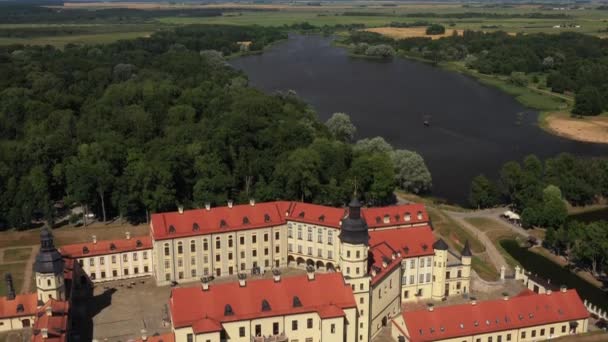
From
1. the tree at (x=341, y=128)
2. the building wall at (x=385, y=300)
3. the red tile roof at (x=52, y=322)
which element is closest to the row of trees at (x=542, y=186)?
the tree at (x=341, y=128)

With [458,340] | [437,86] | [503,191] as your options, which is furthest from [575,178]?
[437,86]

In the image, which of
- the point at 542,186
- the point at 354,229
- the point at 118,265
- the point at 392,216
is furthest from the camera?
the point at 542,186

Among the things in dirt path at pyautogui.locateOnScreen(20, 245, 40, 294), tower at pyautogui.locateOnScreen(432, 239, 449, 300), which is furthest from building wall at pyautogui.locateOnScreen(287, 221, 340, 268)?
dirt path at pyautogui.locateOnScreen(20, 245, 40, 294)

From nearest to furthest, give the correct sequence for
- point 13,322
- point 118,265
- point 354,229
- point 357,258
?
point 354,229
point 357,258
point 13,322
point 118,265

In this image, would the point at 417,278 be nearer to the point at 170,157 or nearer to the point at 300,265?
the point at 300,265

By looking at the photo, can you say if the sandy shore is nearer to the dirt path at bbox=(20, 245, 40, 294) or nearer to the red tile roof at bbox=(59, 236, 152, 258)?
the red tile roof at bbox=(59, 236, 152, 258)

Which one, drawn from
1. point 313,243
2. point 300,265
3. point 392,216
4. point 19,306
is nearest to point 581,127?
point 392,216

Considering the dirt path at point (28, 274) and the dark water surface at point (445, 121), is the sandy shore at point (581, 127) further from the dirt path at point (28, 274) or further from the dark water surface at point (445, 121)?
the dirt path at point (28, 274)
